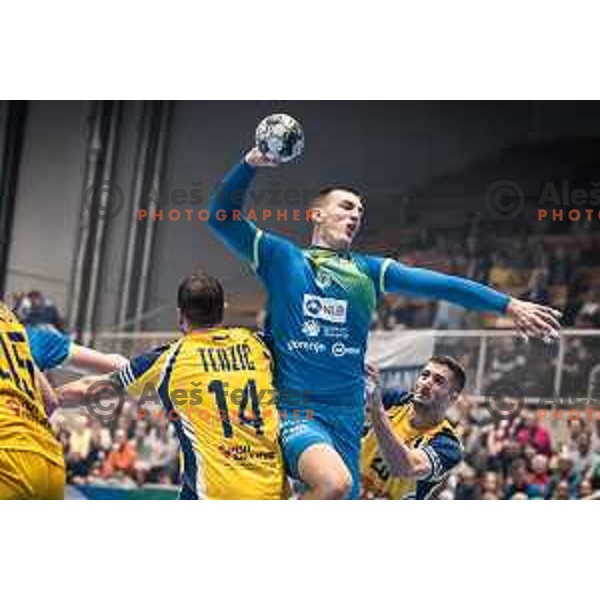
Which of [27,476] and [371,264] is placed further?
[371,264]

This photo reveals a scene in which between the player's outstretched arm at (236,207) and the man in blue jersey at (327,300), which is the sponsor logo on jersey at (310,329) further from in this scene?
the player's outstretched arm at (236,207)

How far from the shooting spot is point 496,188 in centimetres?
1861

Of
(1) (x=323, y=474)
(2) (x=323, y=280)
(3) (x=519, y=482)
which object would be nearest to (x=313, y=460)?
(1) (x=323, y=474)

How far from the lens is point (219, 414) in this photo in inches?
314

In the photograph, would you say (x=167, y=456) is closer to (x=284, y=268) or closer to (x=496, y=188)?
(x=496, y=188)

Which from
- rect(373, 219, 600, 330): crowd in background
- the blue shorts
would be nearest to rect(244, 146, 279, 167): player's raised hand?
the blue shorts

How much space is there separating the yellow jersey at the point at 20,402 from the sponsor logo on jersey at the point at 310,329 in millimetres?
2386

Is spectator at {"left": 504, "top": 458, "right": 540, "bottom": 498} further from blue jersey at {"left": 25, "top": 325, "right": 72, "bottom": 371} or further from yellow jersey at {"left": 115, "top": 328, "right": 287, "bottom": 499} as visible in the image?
blue jersey at {"left": 25, "top": 325, "right": 72, "bottom": 371}

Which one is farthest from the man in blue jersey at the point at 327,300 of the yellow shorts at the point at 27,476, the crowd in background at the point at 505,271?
the crowd in background at the point at 505,271

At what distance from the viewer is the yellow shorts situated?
6250 mm

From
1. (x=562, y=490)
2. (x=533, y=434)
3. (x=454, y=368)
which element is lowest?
(x=562, y=490)

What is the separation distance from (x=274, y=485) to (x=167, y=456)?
8.14 m

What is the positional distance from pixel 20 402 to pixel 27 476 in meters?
0.31

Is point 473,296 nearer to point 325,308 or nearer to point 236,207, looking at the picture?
point 325,308
